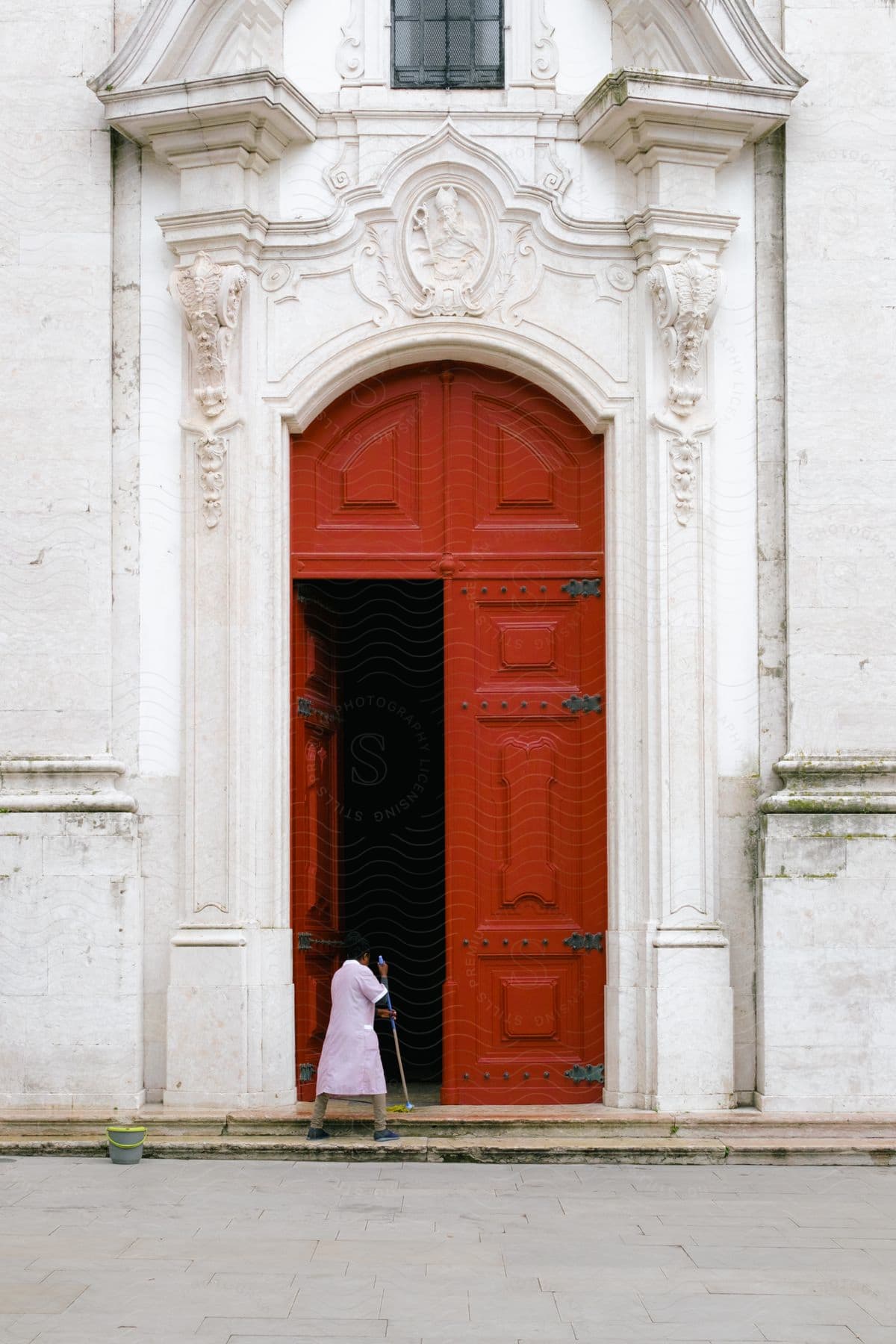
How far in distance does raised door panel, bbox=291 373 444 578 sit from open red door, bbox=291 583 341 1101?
365 mm

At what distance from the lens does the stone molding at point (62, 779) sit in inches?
398

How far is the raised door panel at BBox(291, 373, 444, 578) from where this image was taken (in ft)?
34.7

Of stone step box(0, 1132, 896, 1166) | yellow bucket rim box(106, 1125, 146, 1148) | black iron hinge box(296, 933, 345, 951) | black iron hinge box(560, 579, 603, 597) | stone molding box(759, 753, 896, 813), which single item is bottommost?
stone step box(0, 1132, 896, 1166)

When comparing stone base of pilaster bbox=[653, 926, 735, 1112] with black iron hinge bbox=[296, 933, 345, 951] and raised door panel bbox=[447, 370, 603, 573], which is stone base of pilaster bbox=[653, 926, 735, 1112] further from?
Result: raised door panel bbox=[447, 370, 603, 573]

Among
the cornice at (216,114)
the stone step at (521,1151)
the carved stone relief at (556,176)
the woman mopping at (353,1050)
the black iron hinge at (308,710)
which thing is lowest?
the stone step at (521,1151)

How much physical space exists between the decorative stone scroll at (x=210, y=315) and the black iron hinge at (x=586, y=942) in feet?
12.0

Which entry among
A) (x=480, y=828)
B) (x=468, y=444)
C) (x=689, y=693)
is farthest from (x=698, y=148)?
(x=480, y=828)

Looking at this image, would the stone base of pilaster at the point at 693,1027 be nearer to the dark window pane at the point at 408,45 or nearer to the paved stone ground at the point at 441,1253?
the paved stone ground at the point at 441,1253

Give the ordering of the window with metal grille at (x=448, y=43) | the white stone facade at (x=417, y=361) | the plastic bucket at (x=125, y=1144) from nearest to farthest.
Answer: the plastic bucket at (x=125, y=1144) → the white stone facade at (x=417, y=361) → the window with metal grille at (x=448, y=43)

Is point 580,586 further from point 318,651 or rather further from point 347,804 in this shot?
point 347,804

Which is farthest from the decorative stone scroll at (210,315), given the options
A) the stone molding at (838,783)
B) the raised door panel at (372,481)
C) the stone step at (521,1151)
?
the stone step at (521,1151)

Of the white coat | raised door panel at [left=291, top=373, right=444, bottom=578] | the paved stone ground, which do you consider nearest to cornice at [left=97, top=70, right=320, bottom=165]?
raised door panel at [left=291, top=373, right=444, bottom=578]

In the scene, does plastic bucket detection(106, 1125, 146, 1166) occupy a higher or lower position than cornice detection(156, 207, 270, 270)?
lower

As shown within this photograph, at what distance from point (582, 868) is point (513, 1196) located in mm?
2528
